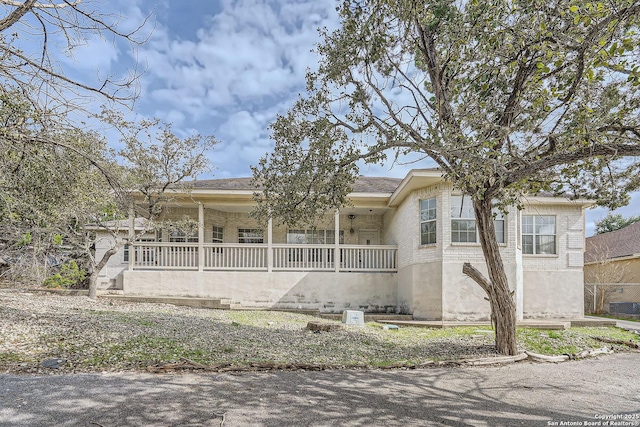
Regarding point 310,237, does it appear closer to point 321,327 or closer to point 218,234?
point 218,234

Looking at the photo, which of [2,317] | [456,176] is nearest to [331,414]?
[456,176]

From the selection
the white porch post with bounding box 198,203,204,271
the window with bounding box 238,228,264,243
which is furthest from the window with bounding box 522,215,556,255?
the white porch post with bounding box 198,203,204,271

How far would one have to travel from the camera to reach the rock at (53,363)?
4.90m

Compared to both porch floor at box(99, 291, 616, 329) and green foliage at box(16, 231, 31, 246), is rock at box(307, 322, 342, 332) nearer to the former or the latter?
porch floor at box(99, 291, 616, 329)

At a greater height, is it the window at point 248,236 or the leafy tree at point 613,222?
the leafy tree at point 613,222

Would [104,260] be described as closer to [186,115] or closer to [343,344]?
[186,115]

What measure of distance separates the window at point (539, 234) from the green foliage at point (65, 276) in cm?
1500

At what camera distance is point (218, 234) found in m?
15.1

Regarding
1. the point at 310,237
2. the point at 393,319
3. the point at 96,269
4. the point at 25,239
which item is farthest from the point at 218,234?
the point at 393,319

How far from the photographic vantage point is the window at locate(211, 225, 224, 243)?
48.8ft

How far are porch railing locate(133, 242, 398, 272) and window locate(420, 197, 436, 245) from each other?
74.1 inches

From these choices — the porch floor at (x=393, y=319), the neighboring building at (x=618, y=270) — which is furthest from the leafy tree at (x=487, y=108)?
the neighboring building at (x=618, y=270)

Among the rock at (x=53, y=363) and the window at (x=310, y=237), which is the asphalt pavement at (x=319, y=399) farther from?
the window at (x=310, y=237)

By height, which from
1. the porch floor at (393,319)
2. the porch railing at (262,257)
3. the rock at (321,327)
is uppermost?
the porch railing at (262,257)
